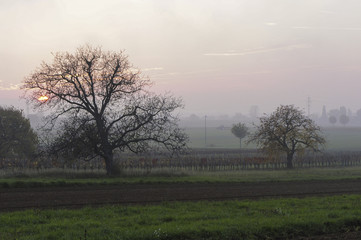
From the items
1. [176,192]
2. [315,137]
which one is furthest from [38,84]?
[315,137]

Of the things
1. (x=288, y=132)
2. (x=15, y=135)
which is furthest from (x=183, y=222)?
(x=15, y=135)

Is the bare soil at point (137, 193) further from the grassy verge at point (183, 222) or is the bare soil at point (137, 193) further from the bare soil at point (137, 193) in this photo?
the grassy verge at point (183, 222)

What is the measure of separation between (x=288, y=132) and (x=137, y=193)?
30677mm

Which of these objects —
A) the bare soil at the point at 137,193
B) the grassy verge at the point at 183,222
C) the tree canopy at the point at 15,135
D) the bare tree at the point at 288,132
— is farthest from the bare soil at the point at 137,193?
the tree canopy at the point at 15,135

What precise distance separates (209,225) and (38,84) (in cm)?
2106

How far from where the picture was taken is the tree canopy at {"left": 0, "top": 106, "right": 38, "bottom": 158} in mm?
46094

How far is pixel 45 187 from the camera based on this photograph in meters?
19.7

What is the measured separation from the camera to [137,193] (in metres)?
18.0

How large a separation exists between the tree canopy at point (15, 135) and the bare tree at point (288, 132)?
29621 mm

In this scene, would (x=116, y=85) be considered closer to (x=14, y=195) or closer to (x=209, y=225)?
(x=14, y=195)

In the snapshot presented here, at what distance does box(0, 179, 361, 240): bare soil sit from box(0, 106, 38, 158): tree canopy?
29929 millimetres

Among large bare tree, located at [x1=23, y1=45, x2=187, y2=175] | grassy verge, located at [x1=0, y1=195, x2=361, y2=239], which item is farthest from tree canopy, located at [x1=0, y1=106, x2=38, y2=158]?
grassy verge, located at [x1=0, y1=195, x2=361, y2=239]

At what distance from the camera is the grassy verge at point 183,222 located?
389 inches

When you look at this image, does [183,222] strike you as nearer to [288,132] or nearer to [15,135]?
[288,132]
